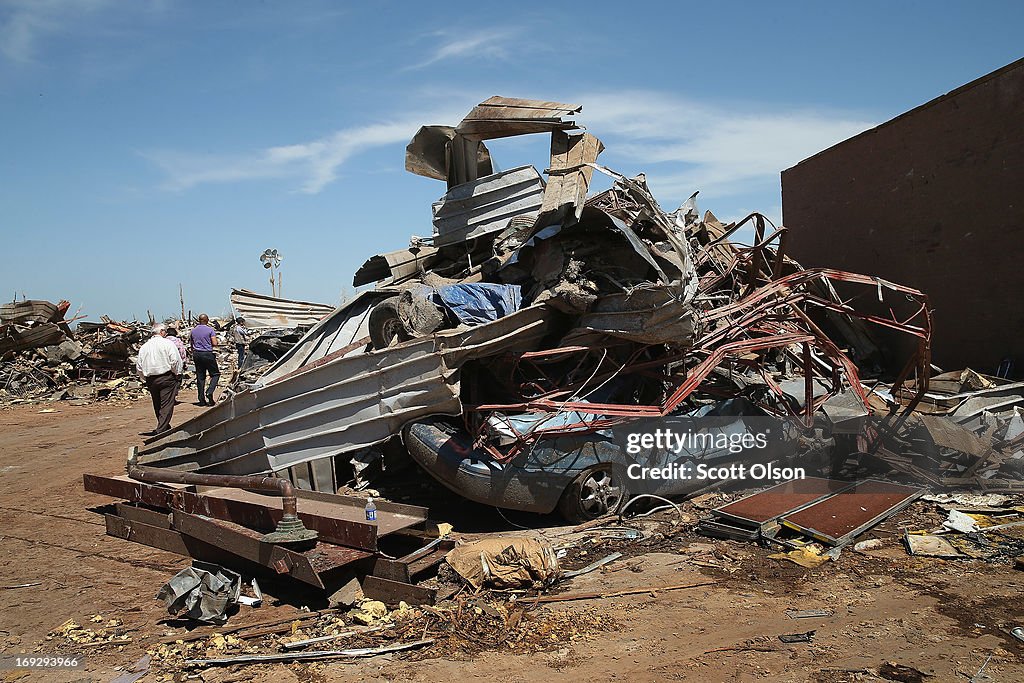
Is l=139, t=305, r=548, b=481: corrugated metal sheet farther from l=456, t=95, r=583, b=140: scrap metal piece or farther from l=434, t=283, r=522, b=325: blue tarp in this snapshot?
l=456, t=95, r=583, b=140: scrap metal piece

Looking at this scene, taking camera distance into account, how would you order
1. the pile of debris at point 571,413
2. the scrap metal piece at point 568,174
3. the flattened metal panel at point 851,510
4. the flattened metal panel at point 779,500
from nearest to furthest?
the flattened metal panel at point 851,510 → the flattened metal panel at point 779,500 → the pile of debris at point 571,413 → the scrap metal piece at point 568,174

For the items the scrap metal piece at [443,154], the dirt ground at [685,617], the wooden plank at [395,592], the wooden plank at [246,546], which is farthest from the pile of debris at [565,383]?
the wooden plank at [395,592]

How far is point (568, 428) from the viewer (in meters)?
6.42

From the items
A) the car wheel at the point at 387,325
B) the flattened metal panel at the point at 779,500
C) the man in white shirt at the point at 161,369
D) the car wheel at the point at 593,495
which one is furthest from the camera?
the man in white shirt at the point at 161,369

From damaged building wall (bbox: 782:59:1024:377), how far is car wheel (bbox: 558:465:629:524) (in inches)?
302

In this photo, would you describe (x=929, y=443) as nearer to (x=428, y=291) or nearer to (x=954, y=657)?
(x=954, y=657)

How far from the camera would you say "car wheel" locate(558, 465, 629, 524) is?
251 inches

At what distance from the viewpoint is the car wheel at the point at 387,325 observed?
6961mm

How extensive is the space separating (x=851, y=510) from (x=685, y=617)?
2.51 meters

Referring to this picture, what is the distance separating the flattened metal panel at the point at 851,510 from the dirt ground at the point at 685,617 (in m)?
0.17

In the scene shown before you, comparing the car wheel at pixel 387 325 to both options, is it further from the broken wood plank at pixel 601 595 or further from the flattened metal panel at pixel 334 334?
the broken wood plank at pixel 601 595

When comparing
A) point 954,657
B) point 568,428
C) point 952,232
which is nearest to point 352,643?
point 568,428

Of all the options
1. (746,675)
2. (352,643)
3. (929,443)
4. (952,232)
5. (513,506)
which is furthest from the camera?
(952,232)

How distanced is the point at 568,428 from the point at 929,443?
13.1ft
